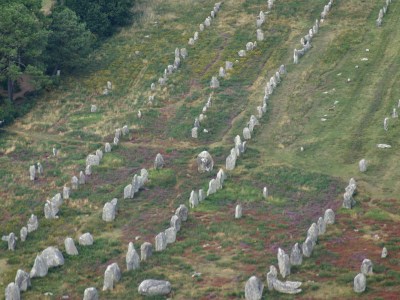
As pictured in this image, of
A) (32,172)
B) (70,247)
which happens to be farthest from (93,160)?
(70,247)

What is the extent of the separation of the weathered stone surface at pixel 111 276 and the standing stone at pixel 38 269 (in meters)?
4.72

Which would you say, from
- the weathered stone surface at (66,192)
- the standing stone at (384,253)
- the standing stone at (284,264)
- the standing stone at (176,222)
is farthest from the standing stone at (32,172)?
the standing stone at (384,253)

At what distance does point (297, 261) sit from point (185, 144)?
28170mm

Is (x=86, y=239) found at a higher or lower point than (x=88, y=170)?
higher

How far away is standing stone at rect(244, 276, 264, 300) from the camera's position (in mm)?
53031

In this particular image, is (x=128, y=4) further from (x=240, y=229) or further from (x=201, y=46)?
(x=240, y=229)

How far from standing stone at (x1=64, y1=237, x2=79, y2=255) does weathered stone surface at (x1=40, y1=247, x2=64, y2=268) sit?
135 centimetres

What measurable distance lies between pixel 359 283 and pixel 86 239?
19.3 metres

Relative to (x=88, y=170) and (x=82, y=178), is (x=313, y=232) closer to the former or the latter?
(x=82, y=178)

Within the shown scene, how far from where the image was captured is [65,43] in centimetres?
10506

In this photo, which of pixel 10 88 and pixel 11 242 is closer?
pixel 11 242

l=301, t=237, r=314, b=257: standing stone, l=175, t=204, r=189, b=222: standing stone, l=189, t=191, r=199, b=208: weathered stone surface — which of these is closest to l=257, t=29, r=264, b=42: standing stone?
l=189, t=191, r=199, b=208: weathered stone surface

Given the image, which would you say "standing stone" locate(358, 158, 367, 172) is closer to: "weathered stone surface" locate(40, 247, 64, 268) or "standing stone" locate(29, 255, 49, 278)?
"weathered stone surface" locate(40, 247, 64, 268)

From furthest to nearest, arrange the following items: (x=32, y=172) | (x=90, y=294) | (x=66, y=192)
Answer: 1. (x=32, y=172)
2. (x=66, y=192)
3. (x=90, y=294)
